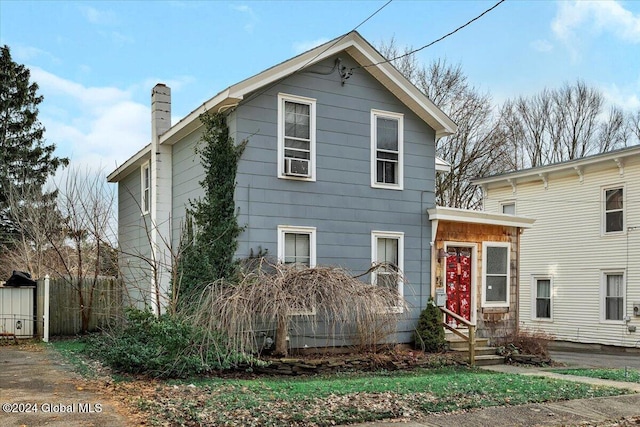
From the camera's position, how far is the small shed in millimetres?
15305

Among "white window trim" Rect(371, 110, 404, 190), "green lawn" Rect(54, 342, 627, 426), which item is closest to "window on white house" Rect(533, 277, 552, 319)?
"white window trim" Rect(371, 110, 404, 190)

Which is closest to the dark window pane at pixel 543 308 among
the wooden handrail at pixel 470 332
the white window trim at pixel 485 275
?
the white window trim at pixel 485 275

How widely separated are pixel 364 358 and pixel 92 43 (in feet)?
35.7

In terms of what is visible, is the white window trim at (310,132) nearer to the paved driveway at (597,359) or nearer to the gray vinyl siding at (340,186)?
the gray vinyl siding at (340,186)

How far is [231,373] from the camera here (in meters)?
10.8

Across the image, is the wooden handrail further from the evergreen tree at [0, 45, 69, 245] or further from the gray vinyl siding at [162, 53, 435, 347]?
the evergreen tree at [0, 45, 69, 245]

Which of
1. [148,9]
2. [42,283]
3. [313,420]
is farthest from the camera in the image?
[42,283]

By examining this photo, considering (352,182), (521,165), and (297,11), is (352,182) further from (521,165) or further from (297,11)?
(521,165)

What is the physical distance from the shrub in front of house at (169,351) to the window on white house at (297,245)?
2.94 metres

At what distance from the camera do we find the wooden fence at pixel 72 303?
15.9m

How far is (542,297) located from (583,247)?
101 inches

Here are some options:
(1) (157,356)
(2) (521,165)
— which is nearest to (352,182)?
(1) (157,356)

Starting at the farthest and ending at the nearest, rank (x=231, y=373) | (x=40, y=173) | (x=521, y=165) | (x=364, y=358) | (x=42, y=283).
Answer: (x=521, y=165) < (x=40, y=173) < (x=42, y=283) < (x=364, y=358) < (x=231, y=373)

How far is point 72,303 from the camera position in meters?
16.3
